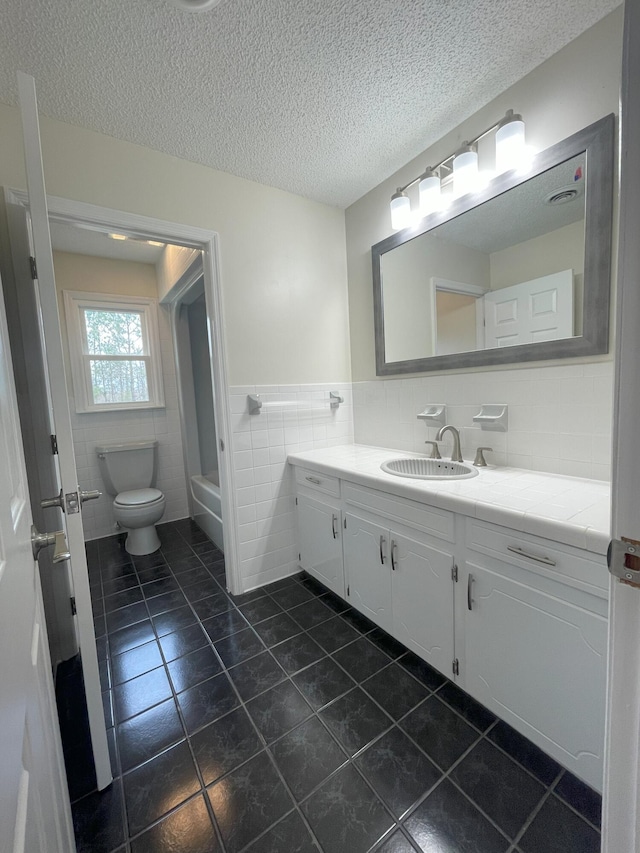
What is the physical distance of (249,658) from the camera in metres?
1.62

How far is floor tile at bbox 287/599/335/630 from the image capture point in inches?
72.4

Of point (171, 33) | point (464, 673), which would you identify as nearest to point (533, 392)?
point (464, 673)

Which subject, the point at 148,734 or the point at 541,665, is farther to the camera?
the point at 148,734

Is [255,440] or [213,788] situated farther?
[255,440]

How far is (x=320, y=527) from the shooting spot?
6.65 ft

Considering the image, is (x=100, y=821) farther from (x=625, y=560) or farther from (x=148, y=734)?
(x=625, y=560)

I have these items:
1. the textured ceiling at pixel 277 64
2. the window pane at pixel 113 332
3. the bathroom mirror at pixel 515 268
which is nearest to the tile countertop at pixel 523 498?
the bathroom mirror at pixel 515 268

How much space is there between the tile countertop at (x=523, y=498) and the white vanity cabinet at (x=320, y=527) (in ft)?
0.64

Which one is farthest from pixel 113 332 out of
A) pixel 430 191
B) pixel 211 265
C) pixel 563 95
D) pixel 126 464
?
pixel 563 95

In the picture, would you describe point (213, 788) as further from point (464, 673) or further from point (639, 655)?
point (639, 655)

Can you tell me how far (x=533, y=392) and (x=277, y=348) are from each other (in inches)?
55.7

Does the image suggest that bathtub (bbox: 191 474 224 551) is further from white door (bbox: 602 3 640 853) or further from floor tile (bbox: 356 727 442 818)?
white door (bbox: 602 3 640 853)

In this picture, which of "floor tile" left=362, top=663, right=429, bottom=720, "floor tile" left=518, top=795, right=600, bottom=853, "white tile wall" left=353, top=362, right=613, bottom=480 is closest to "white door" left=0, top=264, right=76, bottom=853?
"floor tile" left=362, top=663, right=429, bottom=720

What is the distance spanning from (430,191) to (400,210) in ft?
0.68
